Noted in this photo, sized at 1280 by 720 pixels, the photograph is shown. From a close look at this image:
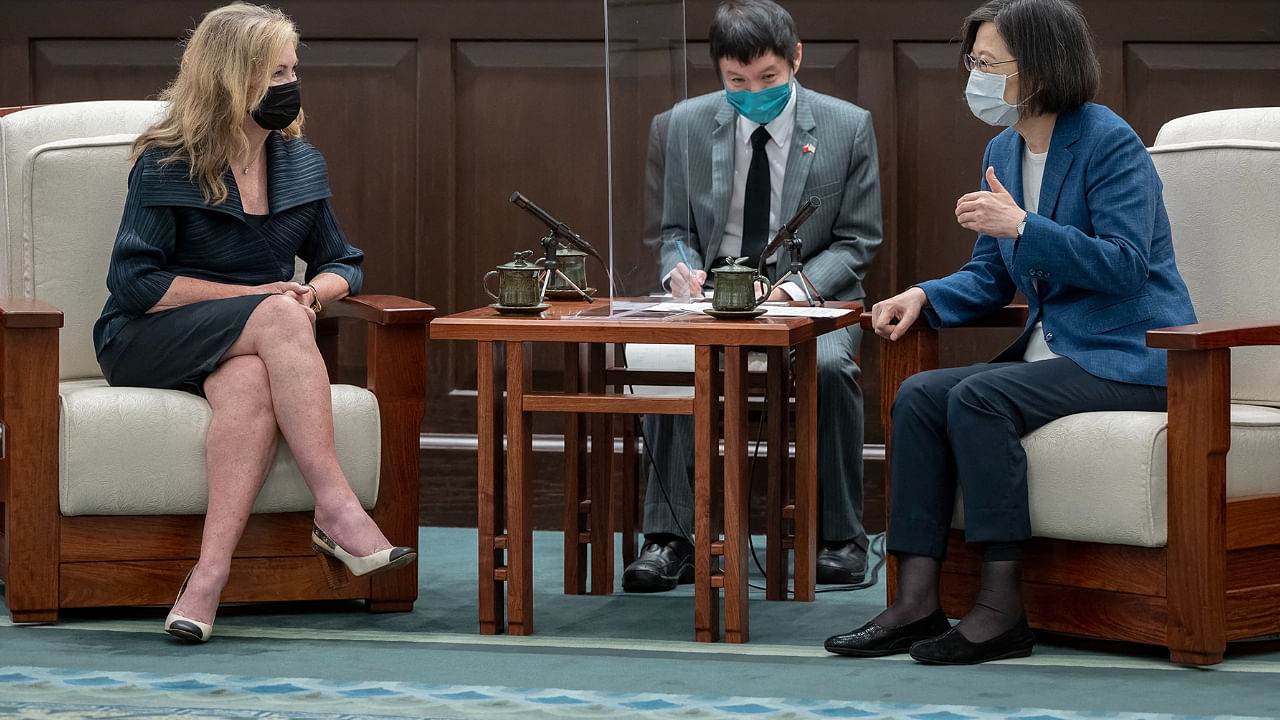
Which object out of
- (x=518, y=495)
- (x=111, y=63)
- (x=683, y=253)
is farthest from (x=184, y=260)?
(x=111, y=63)

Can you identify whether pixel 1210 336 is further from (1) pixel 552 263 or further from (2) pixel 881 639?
A: (1) pixel 552 263

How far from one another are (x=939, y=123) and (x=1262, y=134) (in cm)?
106

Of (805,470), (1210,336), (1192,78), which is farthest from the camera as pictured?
(1192,78)

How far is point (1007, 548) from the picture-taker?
256 cm

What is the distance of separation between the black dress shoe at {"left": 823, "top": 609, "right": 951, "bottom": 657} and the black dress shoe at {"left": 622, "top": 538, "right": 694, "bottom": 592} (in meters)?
0.70

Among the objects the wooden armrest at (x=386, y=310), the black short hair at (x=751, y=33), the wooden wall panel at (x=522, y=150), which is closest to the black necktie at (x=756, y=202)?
the black short hair at (x=751, y=33)

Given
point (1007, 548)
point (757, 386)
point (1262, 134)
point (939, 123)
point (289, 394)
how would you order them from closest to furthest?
1. point (1007, 548)
2. point (289, 394)
3. point (1262, 134)
4. point (757, 386)
5. point (939, 123)

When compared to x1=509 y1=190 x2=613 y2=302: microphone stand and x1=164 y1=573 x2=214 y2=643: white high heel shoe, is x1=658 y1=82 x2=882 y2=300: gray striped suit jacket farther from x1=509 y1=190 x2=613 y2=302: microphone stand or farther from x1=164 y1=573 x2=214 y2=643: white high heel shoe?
x1=164 y1=573 x2=214 y2=643: white high heel shoe

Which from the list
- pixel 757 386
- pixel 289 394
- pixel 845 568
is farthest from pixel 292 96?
pixel 845 568

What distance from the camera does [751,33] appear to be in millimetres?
3240

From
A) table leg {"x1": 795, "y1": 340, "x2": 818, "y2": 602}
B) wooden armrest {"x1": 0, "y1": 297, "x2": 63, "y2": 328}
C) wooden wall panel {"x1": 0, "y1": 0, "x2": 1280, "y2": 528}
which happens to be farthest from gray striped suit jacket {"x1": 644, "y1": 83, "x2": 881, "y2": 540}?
wooden armrest {"x1": 0, "y1": 297, "x2": 63, "y2": 328}

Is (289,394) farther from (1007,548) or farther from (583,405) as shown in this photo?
(1007,548)

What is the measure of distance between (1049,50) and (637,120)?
29.5 inches

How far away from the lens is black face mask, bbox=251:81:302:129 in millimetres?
2988
